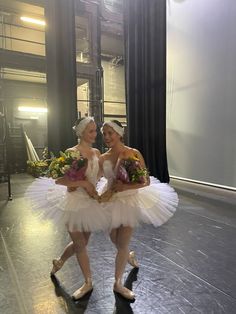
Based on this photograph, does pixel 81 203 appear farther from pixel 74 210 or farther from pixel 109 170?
pixel 109 170

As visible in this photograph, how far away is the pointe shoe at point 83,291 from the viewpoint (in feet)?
5.35

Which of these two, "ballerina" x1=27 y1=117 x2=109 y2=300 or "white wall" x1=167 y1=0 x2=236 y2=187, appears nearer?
"ballerina" x1=27 y1=117 x2=109 y2=300

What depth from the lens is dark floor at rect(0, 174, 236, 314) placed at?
61.9 inches

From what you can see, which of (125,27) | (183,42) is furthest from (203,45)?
(125,27)

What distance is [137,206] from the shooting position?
5.34 feet

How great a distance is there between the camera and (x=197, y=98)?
16.4 ft

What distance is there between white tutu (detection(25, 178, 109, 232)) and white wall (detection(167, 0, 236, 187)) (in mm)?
3348

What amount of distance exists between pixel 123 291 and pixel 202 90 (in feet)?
13.2

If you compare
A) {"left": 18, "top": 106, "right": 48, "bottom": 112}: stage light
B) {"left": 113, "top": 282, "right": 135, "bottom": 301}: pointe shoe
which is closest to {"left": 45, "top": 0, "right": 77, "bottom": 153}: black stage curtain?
{"left": 113, "top": 282, "right": 135, "bottom": 301}: pointe shoe

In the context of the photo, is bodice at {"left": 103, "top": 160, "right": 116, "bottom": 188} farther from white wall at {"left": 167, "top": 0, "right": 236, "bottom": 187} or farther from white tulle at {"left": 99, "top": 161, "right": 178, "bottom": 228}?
white wall at {"left": 167, "top": 0, "right": 236, "bottom": 187}

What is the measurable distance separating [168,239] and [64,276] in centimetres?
106

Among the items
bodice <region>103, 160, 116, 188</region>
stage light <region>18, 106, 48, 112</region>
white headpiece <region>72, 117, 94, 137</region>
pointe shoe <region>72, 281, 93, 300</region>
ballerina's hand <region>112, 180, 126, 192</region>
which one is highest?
stage light <region>18, 106, 48, 112</region>

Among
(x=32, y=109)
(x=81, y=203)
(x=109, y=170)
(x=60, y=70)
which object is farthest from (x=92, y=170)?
(x=32, y=109)

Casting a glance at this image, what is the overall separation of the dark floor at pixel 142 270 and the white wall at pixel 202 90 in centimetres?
166
